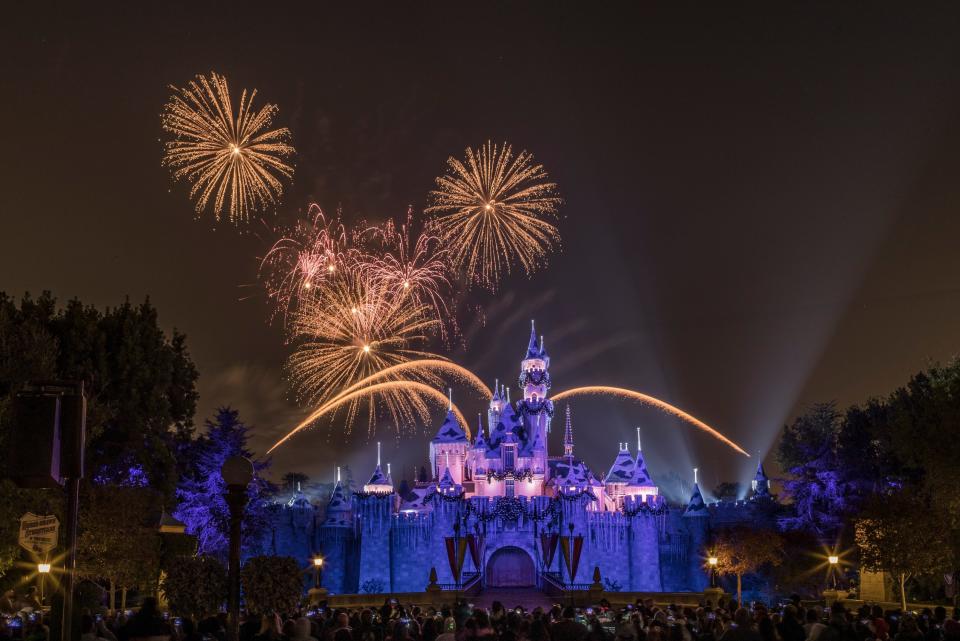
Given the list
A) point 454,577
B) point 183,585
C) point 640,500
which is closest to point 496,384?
point 640,500

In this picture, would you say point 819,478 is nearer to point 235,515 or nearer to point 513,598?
point 513,598

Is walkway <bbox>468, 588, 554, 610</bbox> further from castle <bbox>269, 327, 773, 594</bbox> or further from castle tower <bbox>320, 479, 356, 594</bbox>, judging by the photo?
castle tower <bbox>320, 479, 356, 594</bbox>

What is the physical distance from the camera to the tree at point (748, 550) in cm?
5441

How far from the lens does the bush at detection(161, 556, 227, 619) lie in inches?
603

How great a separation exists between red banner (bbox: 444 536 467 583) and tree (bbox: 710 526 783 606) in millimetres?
15176

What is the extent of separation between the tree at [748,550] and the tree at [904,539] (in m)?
18.3

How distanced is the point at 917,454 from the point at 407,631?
78.6 ft

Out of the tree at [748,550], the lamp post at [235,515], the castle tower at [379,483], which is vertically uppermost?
the castle tower at [379,483]

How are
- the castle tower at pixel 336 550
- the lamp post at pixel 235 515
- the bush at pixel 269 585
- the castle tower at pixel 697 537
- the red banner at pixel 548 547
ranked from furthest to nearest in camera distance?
the castle tower at pixel 336 550 < the castle tower at pixel 697 537 < the red banner at pixel 548 547 < the bush at pixel 269 585 < the lamp post at pixel 235 515

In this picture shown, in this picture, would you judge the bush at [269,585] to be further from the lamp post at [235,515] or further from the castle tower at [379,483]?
the castle tower at [379,483]

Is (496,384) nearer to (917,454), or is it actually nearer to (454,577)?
(454,577)

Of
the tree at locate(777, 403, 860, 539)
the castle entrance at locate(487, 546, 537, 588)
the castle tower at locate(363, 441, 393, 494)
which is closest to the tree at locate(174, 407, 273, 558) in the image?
the castle entrance at locate(487, 546, 537, 588)

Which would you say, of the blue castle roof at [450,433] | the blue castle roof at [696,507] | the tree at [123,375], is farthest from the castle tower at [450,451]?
the tree at [123,375]

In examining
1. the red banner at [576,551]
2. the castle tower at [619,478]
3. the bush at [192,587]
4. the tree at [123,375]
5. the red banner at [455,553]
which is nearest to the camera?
the bush at [192,587]
